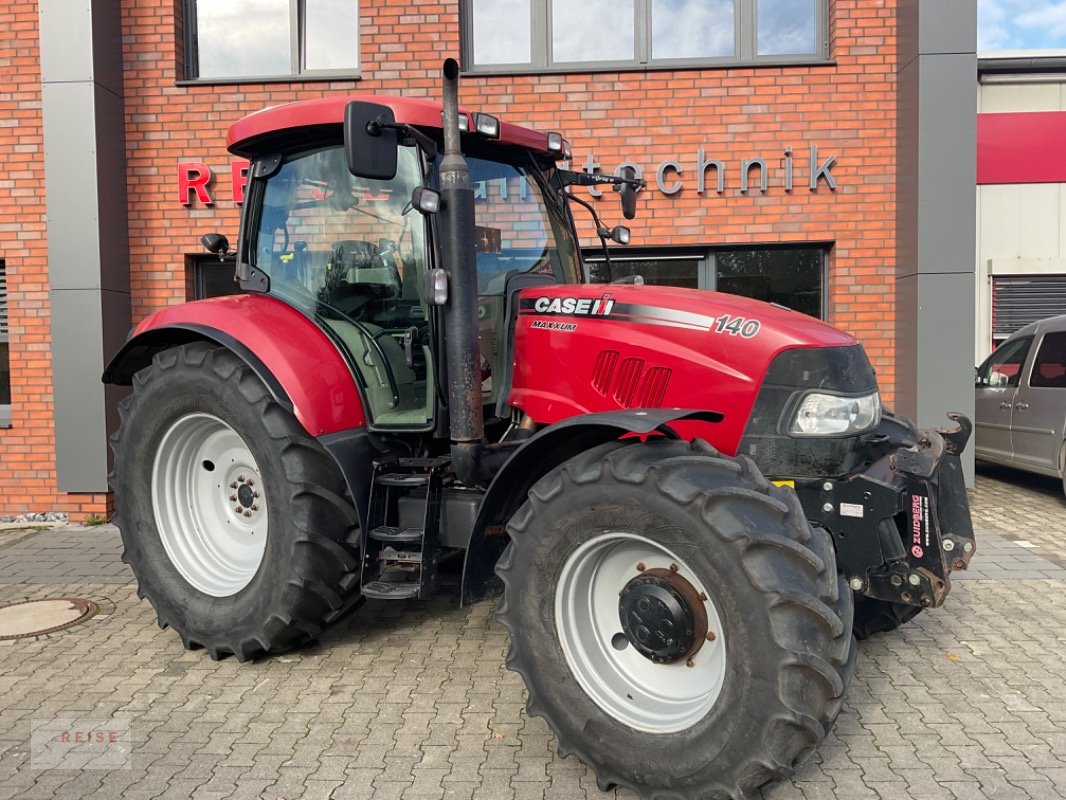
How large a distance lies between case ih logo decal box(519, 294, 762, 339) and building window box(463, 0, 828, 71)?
4580 mm

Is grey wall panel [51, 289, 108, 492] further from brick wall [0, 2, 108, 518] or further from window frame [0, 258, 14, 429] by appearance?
window frame [0, 258, 14, 429]

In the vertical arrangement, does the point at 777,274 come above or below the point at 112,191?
below

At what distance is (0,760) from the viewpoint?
3283 millimetres

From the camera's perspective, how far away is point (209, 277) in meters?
7.95

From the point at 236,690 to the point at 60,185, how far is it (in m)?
5.18

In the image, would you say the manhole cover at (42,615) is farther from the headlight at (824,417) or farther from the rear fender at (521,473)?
the headlight at (824,417)

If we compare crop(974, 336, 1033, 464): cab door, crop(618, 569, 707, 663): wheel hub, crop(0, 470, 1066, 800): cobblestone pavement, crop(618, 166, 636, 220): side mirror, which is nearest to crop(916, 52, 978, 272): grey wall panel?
crop(974, 336, 1033, 464): cab door

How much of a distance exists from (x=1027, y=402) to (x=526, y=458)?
704cm

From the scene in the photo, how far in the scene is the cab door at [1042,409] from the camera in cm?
805

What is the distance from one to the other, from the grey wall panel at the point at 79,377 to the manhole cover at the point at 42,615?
2.20 metres

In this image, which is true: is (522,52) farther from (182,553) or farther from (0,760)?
(0,760)

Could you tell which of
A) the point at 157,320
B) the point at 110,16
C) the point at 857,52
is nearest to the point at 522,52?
the point at 857,52

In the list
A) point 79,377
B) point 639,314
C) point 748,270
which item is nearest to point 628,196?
point 639,314

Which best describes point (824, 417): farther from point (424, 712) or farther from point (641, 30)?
point (641, 30)
